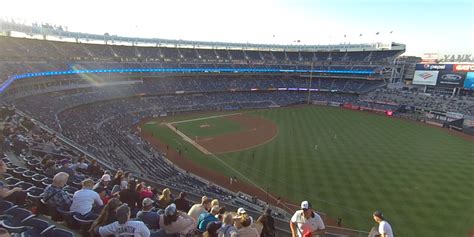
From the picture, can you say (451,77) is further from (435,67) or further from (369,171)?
(369,171)

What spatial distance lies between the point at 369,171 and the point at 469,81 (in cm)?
4920

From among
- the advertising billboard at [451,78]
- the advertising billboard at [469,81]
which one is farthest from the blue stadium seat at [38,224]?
the advertising billboard at [451,78]

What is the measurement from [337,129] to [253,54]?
156ft

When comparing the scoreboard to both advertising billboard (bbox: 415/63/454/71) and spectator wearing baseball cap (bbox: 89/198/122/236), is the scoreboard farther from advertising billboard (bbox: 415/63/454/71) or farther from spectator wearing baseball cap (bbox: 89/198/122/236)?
spectator wearing baseball cap (bbox: 89/198/122/236)

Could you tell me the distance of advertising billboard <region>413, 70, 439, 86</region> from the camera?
67875 millimetres

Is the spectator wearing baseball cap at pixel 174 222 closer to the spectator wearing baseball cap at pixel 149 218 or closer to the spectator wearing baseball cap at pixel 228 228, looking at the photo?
the spectator wearing baseball cap at pixel 149 218

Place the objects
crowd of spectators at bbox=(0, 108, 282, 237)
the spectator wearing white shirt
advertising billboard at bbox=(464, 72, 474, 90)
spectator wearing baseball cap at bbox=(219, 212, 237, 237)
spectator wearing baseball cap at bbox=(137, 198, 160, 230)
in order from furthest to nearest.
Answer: advertising billboard at bbox=(464, 72, 474, 90) < the spectator wearing white shirt < spectator wearing baseball cap at bbox=(137, 198, 160, 230) < spectator wearing baseball cap at bbox=(219, 212, 237, 237) < crowd of spectators at bbox=(0, 108, 282, 237)

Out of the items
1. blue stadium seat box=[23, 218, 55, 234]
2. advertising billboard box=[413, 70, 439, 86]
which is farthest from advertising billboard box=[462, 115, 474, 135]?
blue stadium seat box=[23, 218, 55, 234]

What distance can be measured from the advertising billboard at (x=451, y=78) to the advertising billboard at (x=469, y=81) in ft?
2.16

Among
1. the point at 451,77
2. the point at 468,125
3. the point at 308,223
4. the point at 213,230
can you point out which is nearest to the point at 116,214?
the point at 213,230

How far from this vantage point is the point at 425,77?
2741 inches

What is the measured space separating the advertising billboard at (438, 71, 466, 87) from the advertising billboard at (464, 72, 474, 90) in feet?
2.16

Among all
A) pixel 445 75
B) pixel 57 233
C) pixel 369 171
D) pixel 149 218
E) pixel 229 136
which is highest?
pixel 57 233

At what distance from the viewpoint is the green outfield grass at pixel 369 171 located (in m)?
22.0
